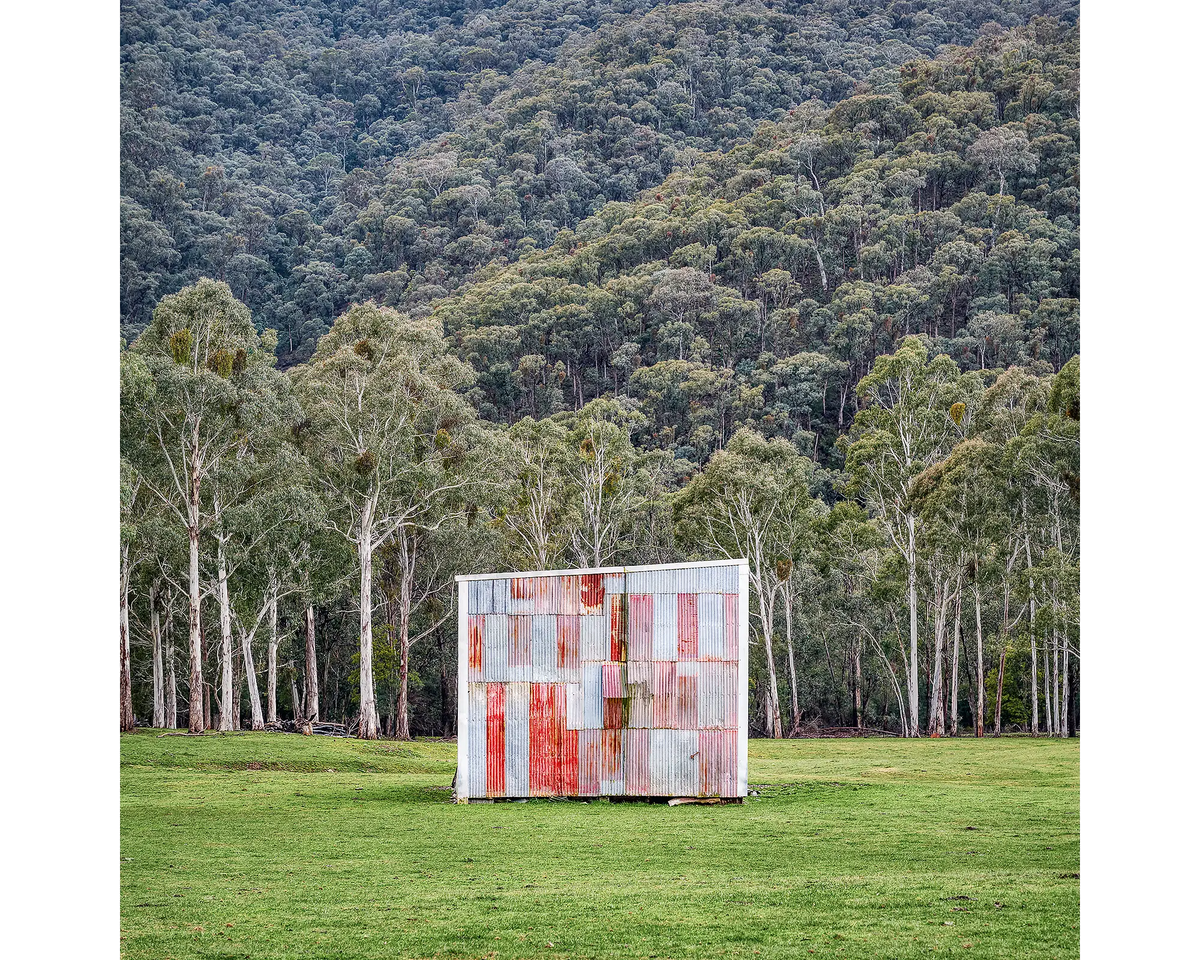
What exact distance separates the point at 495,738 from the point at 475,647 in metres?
1.60

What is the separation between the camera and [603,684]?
2081 cm

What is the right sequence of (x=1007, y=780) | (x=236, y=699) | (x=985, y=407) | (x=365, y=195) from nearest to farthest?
(x=1007, y=780) → (x=236, y=699) → (x=985, y=407) → (x=365, y=195)

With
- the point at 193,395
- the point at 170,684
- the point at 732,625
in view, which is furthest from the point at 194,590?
the point at 732,625

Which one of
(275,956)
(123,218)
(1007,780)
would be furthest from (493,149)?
(275,956)

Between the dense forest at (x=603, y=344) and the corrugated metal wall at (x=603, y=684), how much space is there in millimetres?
16777

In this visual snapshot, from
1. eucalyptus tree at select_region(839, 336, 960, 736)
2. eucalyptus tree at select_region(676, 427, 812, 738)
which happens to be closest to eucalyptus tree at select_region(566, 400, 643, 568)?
eucalyptus tree at select_region(676, 427, 812, 738)

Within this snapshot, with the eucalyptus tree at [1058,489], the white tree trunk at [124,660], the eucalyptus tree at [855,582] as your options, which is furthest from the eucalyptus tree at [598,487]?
the white tree trunk at [124,660]

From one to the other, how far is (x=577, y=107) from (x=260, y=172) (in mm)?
33693

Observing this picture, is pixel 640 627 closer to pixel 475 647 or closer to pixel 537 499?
pixel 475 647

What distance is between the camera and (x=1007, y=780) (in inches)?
1070

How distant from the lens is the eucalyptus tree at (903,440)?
5109cm

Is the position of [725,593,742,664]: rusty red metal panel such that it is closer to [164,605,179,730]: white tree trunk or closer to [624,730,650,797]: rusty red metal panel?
[624,730,650,797]: rusty red metal panel

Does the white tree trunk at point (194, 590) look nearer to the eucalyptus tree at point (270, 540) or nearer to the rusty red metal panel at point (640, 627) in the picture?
the eucalyptus tree at point (270, 540)
